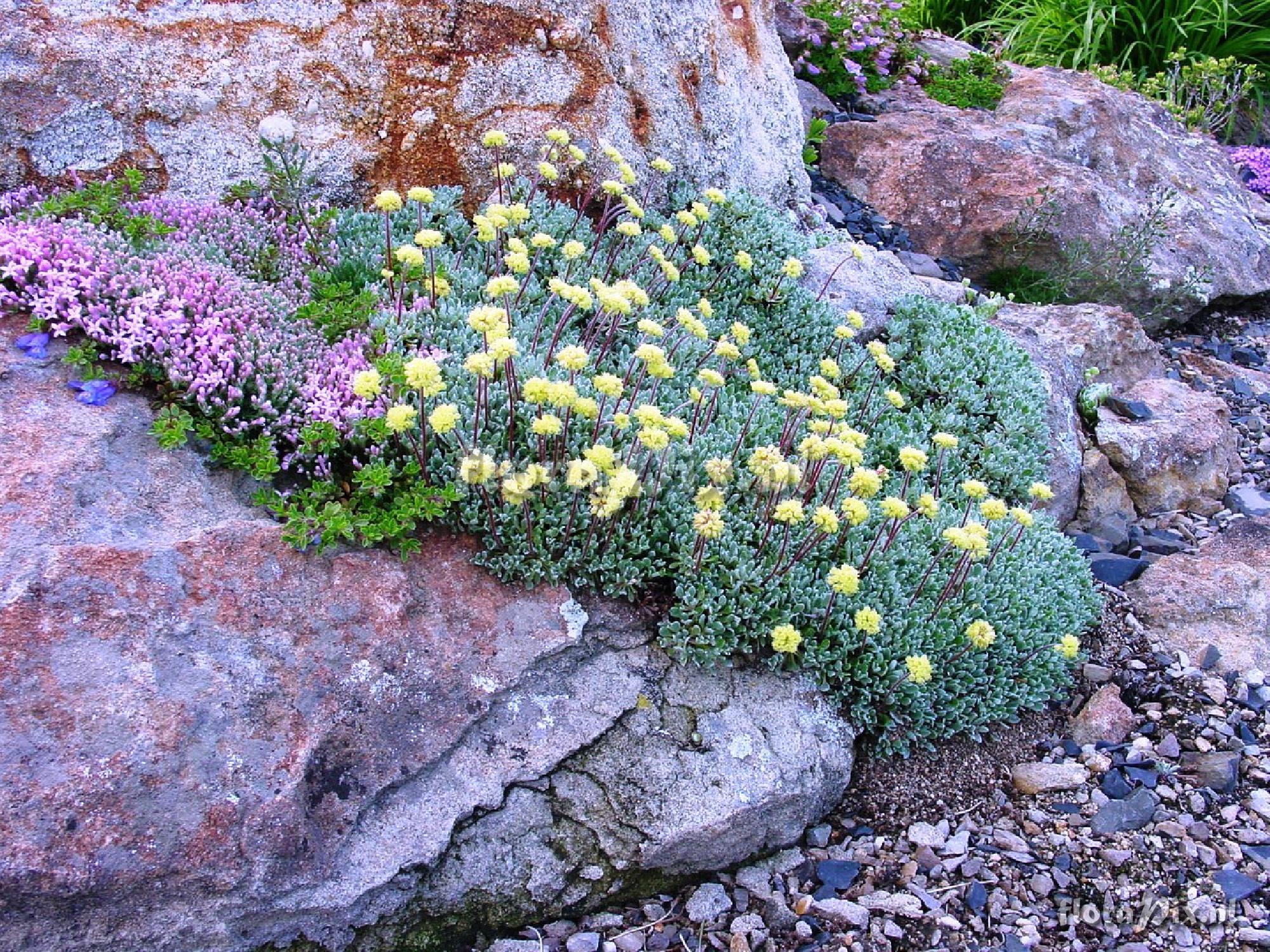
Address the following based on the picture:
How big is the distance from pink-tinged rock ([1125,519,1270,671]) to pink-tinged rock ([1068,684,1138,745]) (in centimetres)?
54

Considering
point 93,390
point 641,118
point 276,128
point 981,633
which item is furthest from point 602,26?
point 981,633

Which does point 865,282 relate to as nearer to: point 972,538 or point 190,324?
point 972,538

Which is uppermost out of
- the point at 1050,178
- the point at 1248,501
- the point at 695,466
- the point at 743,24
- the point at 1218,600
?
the point at 743,24

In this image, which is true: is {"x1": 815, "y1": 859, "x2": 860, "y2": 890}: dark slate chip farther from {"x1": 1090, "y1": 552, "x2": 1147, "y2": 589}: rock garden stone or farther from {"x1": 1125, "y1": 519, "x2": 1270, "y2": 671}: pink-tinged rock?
{"x1": 1090, "y1": 552, "x2": 1147, "y2": 589}: rock garden stone

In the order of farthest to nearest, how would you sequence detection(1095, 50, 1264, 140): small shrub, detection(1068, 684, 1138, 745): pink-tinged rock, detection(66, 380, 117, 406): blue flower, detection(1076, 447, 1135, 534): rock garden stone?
detection(1095, 50, 1264, 140): small shrub
detection(1076, 447, 1135, 534): rock garden stone
detection(1068, 684, 1138, 745): pink-tinged rock
detection(66, 380, 117, 406): blue flower

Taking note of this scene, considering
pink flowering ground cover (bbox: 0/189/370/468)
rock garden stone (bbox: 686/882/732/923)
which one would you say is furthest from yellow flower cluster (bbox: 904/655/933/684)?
pink flowering ground cover (bbox: 0/189/370/468)

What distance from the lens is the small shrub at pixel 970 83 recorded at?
376 inches

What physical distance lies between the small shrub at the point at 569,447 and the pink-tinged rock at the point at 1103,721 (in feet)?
0.66

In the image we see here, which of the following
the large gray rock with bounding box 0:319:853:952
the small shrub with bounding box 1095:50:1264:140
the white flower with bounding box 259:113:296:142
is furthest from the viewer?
the small shrub with bounding box 1095:50:1264:140

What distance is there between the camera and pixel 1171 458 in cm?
603

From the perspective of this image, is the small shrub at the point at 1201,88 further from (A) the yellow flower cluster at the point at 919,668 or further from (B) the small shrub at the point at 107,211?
(B) the small shrub at the point at 107,211

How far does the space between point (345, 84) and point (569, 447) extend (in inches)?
96.8

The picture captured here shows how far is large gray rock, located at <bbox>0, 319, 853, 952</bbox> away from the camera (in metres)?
2.88

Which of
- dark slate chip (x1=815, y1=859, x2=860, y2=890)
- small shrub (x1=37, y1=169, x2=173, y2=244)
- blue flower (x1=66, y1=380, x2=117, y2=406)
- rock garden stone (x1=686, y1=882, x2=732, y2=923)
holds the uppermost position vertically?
small shrub (x1=37, y1=169, x2=173, y2=244)
